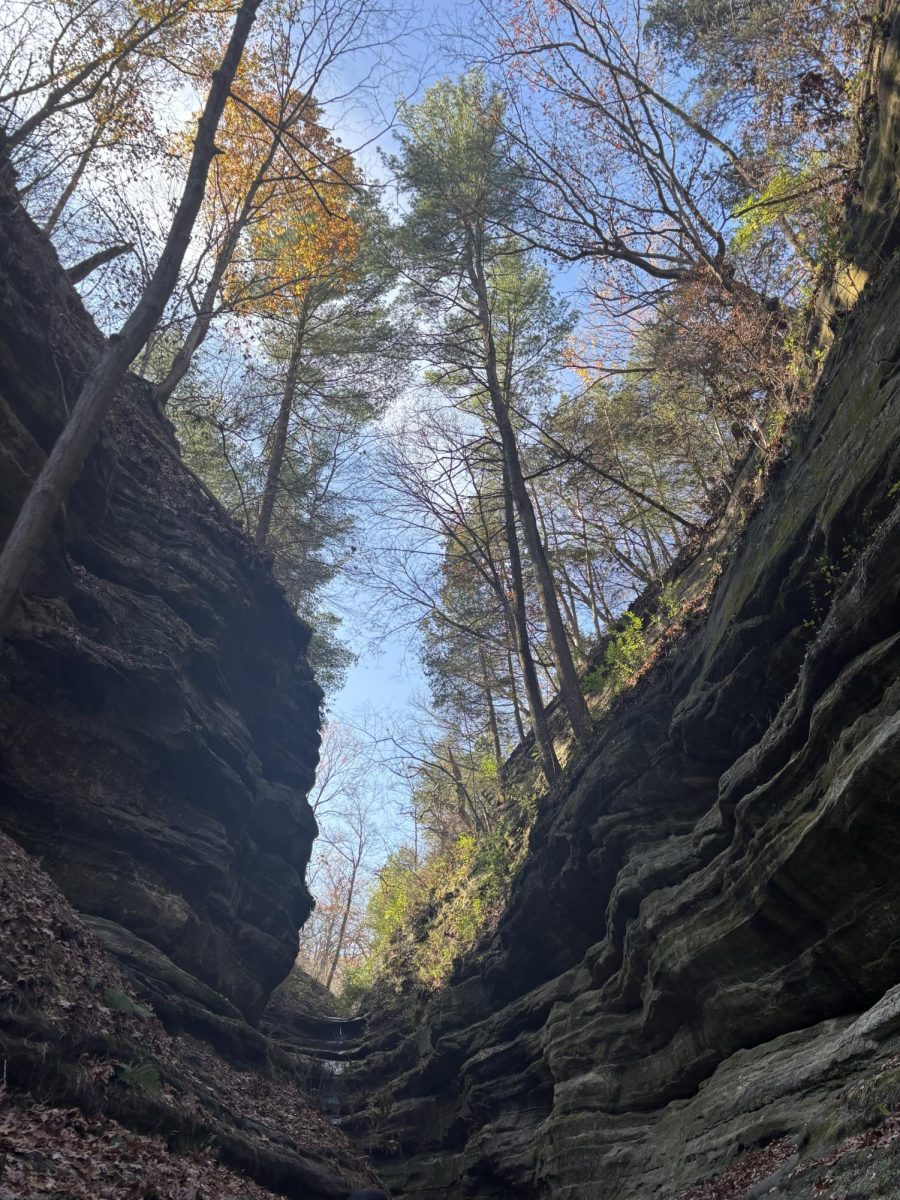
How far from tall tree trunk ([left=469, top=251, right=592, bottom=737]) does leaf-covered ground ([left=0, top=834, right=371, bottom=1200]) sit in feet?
25.7

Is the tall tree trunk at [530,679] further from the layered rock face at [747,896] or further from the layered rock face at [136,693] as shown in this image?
the layered rock face at [136,693]

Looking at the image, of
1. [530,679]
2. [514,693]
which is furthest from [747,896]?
[514,693]

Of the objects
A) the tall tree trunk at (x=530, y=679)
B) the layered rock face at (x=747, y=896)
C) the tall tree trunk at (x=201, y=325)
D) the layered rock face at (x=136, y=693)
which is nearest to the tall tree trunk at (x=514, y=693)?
the tall tree trunk at (x=530, y=679)

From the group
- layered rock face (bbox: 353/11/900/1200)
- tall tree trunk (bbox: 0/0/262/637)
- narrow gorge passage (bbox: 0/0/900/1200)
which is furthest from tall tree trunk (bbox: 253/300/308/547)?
layered rock face (bbox: 353/11/900/1200)

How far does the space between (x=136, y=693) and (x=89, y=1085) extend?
7076 millimetres

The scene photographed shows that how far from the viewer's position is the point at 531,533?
15.9 meters

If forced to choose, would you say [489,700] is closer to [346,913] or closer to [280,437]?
[280,437]

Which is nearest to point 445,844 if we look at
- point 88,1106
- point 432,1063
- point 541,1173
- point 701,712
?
point 432,1063

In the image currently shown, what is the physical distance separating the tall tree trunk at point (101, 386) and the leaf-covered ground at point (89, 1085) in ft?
10.6

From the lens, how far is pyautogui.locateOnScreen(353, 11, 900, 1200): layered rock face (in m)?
6.26

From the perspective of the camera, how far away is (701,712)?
9930 mm

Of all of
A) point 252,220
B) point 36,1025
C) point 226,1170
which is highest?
point 252,220

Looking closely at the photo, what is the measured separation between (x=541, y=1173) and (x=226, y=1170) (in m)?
4.45

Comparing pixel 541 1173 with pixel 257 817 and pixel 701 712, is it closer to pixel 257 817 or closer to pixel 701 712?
pixel 701 712
